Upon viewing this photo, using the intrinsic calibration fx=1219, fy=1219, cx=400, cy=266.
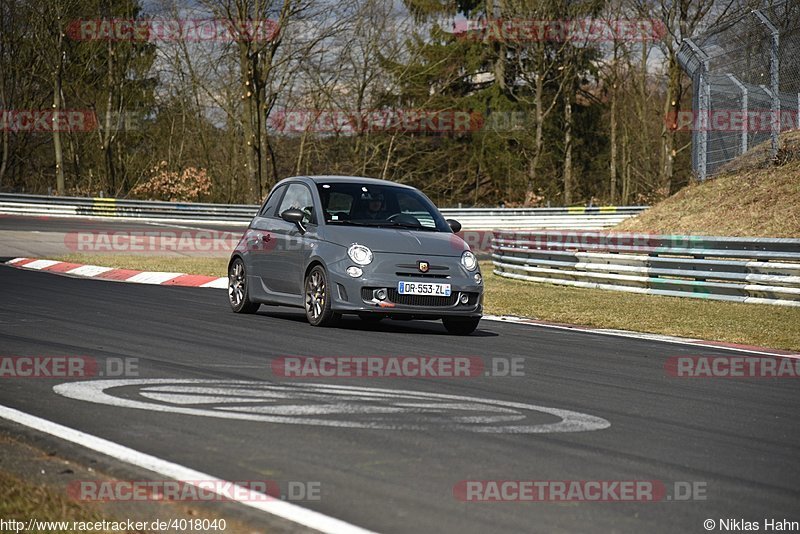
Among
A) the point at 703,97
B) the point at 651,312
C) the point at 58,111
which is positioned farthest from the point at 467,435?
the point at 58,111

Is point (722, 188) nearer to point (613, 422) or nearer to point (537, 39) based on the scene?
point (613, 422)

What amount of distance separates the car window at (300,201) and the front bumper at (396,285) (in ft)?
3.70

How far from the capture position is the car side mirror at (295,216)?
13.0 metres

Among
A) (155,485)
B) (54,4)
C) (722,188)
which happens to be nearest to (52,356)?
(155,485)

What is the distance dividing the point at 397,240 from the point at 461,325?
115 cm

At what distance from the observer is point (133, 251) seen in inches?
1202

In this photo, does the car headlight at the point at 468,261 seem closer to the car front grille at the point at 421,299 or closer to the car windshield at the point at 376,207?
the car front grille at the point at 421,299

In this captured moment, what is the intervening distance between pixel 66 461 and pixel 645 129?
6125cm

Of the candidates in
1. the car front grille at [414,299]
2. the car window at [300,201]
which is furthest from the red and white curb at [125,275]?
the car front grille at [414,299]

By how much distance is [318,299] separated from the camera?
12.6 m

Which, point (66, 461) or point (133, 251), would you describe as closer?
point (66, 461)

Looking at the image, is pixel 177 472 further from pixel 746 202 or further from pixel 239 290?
pixel 746 202

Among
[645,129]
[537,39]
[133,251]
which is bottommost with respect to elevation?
[133,251]

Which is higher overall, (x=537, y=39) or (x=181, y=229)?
(x=537, y=39)
